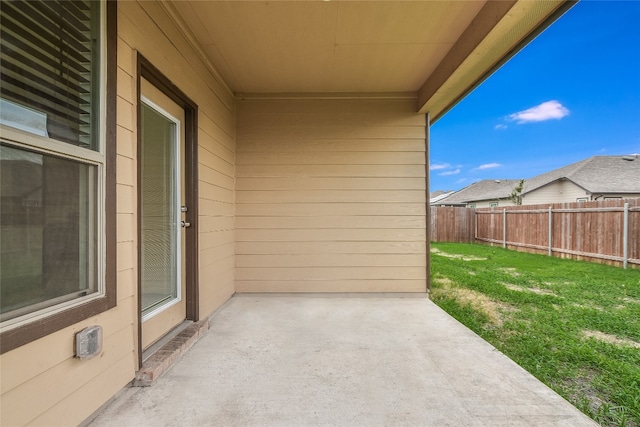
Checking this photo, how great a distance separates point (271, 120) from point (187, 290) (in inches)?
91.8

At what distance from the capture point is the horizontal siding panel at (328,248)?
12.3 feet

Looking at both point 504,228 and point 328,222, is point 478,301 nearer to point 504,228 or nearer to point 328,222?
point 328,222

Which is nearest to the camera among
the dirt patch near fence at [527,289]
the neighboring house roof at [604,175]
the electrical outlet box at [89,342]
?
the electrical outlet box at [89,342]

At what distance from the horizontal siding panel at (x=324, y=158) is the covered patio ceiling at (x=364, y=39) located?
82cm

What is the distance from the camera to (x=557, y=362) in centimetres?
211

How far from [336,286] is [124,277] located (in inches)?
101

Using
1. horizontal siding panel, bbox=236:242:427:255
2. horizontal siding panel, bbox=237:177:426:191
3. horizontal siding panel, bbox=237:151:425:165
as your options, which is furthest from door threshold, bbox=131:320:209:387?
horizontal siding panel, bbox=237:151:425:165

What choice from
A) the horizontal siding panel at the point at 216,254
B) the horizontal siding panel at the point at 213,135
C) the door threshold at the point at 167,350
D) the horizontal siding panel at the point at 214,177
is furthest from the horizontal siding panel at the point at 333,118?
the door threshold at the point at 167,350

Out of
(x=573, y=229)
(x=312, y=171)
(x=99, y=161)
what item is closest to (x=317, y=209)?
(x=312, y=171)

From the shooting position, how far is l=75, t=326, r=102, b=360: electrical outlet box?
4.31ft

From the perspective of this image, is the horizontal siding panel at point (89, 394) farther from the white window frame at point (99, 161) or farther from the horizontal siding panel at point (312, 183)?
the horizontal siding panel at point (312, 183)

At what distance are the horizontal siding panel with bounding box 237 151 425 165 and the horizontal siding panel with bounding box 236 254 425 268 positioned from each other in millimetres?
1235

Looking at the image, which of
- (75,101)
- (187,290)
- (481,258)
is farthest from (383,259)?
(481,258)

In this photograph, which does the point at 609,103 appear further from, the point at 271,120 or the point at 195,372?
the point at 195,372
